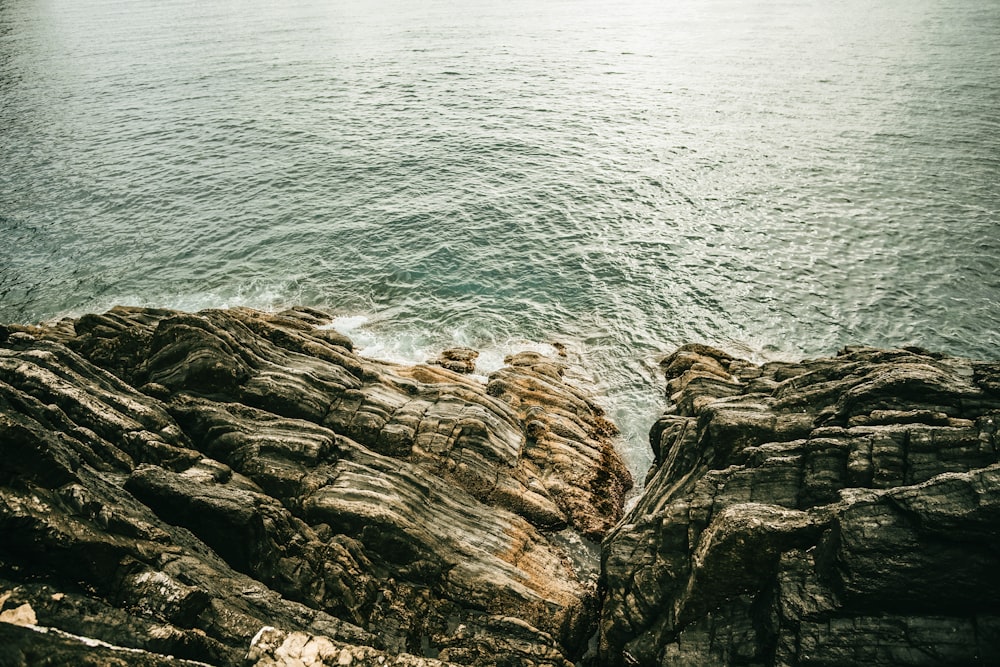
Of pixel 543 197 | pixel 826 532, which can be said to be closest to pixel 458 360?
pixel 826 532

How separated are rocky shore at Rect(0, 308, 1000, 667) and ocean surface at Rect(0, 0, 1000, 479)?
929cm

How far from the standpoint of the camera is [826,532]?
1477 cm

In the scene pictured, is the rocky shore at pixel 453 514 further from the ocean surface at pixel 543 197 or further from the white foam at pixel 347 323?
the white foam at pixel 347 323

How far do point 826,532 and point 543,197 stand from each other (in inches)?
1771

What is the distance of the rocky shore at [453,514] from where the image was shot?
12.4 meters

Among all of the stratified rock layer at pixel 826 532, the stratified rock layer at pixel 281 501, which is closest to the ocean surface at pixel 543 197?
the stratified rock layer at pixel 281 501

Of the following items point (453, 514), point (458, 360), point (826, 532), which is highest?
point (458, 360)

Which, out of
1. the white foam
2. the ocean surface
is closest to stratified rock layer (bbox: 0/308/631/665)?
the ocean surface

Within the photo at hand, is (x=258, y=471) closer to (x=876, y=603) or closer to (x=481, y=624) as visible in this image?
(x=481, y=624)

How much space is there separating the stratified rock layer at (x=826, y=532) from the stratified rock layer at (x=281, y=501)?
3.80 m

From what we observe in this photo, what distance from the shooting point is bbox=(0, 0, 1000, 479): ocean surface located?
3791 cm

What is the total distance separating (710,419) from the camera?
21.5m

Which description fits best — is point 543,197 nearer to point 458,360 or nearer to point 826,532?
point 458,360

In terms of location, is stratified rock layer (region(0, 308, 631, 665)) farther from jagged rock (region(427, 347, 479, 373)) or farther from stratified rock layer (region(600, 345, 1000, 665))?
stratified rock layer (region(600, 345, 1000, 665))
